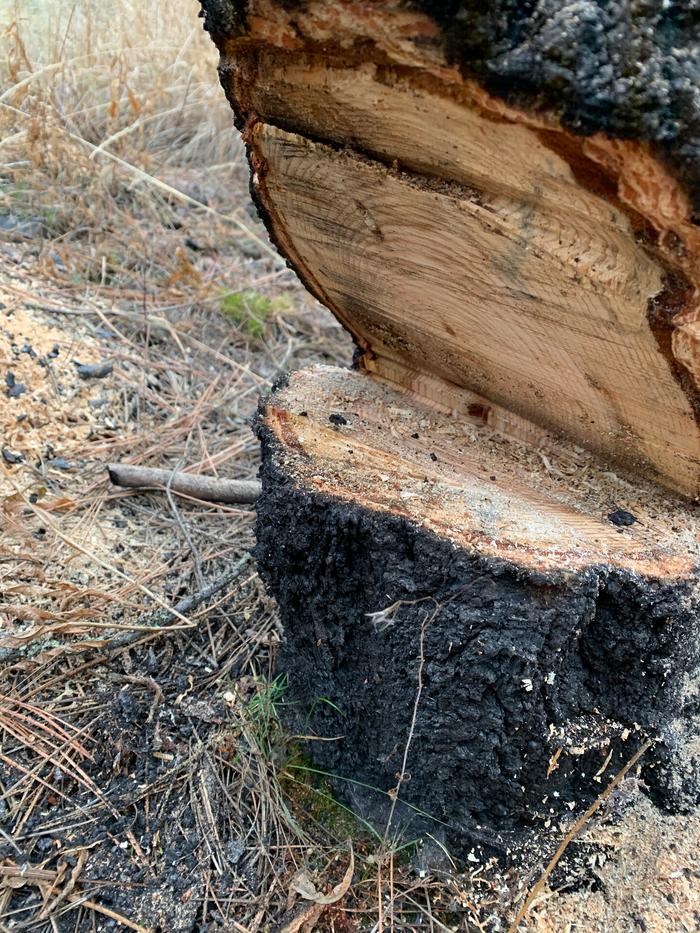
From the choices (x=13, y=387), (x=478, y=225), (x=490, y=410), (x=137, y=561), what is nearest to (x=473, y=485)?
(x=490, y=410)

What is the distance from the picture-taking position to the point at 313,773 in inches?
63.5

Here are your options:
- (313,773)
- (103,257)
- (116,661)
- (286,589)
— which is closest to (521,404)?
(286,589)

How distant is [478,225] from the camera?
123 cm

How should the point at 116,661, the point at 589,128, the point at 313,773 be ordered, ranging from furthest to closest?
the point at 116,661
the point at 313,773
the point at 589,128

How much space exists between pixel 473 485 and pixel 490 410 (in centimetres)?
30

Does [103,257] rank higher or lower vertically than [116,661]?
higher

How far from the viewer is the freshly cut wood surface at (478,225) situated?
1.02 m

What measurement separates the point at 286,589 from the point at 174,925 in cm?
65

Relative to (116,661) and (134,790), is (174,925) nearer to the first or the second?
(134,790)

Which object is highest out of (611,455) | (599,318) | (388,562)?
(599,318)

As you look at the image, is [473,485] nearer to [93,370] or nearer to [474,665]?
[474,665]

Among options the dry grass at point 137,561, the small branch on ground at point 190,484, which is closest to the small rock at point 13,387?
the dry grass at point 137,561

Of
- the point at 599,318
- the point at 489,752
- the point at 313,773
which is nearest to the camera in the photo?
the point at 599,318

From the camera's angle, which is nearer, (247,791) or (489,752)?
(489,752)
